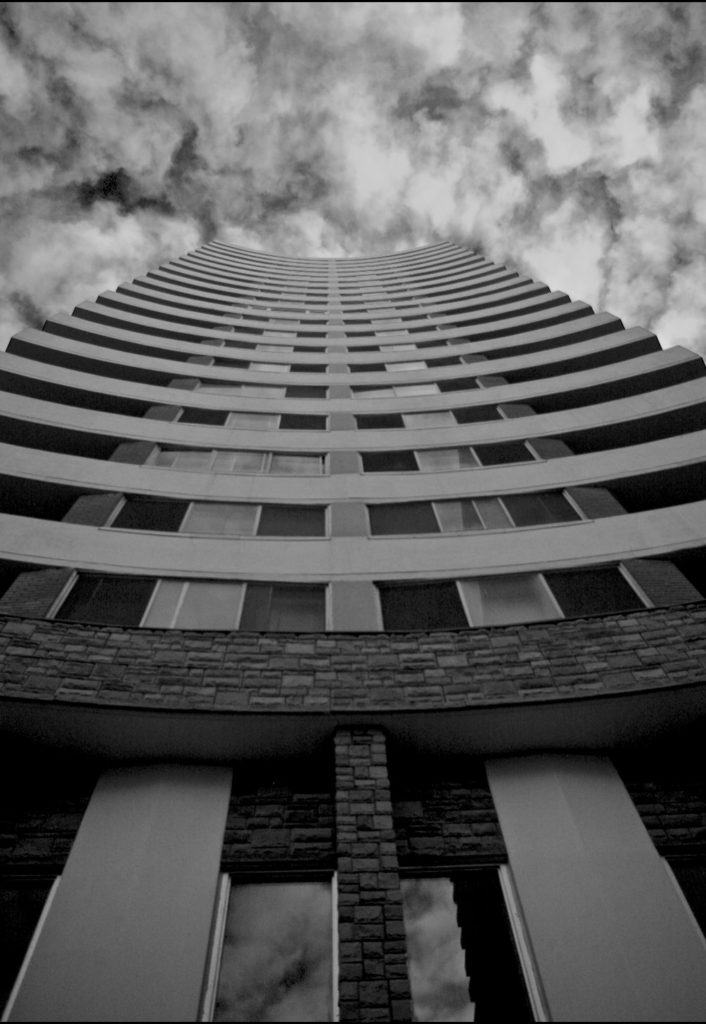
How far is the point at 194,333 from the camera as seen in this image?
23.1 m

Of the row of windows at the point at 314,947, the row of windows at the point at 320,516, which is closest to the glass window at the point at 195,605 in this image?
the row of windows at the point at 320,516

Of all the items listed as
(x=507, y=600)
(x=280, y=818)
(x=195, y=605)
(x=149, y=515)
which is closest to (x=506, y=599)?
(x=507, y=600)

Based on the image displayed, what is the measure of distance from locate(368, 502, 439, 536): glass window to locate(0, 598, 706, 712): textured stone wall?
357 cm

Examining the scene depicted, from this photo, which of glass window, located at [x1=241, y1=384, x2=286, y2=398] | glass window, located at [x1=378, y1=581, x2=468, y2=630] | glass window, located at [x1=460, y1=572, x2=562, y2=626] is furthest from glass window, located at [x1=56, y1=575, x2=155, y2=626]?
glass window, located at [x1=241, y1=384, x2=286, y2=398]

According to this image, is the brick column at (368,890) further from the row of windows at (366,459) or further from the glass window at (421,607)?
the row of windows at (366,459)

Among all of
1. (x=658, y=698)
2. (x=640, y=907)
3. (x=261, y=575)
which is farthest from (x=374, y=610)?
(x=640, y=907)

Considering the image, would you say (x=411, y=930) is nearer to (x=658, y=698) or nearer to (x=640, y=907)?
(x=640, y=907)

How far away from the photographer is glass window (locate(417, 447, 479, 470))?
14.9 meters

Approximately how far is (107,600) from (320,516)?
15.1 ft

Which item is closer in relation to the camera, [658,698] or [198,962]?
[198,962]

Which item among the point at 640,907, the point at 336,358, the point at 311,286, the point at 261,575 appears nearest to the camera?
the point at 640,907

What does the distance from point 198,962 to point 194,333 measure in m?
21.1

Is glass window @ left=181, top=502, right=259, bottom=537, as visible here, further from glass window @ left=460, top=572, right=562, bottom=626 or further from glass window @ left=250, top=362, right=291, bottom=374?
glass window @ left=250, top=362, right=291, bottom=374

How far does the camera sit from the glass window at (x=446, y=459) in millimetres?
14859
